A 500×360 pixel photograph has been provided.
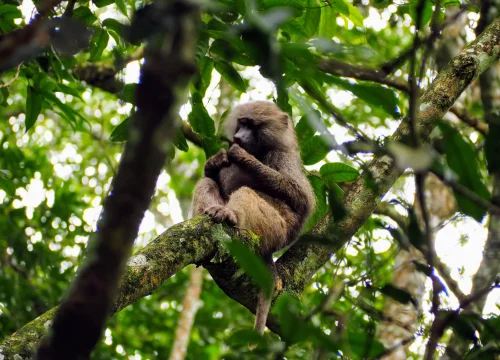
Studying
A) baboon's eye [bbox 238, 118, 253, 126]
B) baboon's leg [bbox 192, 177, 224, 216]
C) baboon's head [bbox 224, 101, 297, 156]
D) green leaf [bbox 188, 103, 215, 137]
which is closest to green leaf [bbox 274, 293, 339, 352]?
green leaf [bbox 188, 103, 215, 137]

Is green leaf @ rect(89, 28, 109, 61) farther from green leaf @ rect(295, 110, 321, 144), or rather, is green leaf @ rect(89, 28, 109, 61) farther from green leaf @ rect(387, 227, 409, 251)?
green leaf @ rect(387, 227, 409, 251)

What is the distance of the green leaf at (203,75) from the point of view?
4.03 meters

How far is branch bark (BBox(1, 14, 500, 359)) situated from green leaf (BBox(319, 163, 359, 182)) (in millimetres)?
181

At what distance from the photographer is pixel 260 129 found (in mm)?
6305

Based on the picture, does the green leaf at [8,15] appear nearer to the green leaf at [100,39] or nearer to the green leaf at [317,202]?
the green leaf at [100,39]

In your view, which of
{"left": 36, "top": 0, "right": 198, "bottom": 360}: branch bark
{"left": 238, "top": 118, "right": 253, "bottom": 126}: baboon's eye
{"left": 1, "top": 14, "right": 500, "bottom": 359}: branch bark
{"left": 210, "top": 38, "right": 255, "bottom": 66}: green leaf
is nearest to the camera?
{"left": 36, "top": 0, "right": 198, "bottom": 360}: branch bark

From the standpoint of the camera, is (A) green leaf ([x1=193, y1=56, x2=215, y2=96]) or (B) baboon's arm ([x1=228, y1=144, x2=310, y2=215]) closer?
(A) green leaf ([x1=193, y1=56, x2=215, y2=96])

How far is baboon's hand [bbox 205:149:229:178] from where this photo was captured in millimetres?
5391

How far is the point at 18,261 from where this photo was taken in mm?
7656

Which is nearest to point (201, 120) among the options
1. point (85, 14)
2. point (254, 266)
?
point (85, 14)

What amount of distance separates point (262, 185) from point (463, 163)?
3.87m

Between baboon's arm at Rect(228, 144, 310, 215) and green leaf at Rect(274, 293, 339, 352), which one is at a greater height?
baboon's arm at Rect(228, 144, 310, 215)

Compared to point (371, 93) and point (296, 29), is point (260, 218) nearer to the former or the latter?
point (296, 29)

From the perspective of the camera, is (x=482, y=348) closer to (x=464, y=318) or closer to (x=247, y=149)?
(x=464, y=318)
